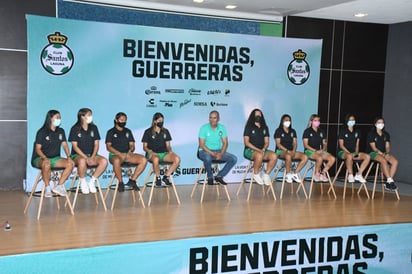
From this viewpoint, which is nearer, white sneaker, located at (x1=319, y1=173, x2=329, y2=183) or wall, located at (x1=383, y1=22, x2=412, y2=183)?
white sneaker, located at (x1=319, y1=173, x2=329, y2=183)

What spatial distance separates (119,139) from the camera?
6371mm

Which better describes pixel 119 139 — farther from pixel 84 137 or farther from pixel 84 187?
pixel 84 187

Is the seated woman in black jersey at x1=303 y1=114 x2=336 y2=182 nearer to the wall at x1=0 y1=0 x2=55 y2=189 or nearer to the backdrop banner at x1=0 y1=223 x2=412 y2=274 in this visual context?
the backdrop banner at x1=0 y1=223 x2=412 y2=274

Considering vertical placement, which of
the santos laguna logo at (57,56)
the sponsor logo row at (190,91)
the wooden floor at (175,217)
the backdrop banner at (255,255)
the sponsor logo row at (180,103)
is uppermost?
the santos laguna logo at (57,56)

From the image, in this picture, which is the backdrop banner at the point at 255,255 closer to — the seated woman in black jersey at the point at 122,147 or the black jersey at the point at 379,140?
the seated woman in black jersey at the point at 122,147

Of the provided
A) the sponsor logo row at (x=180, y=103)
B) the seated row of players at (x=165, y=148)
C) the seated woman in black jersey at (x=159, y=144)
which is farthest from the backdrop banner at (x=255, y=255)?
the sponsor logo row at (x=180, y=103)

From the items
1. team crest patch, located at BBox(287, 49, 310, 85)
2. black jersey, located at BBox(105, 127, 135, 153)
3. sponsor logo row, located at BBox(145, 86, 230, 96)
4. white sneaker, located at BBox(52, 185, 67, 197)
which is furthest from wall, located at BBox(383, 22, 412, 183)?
white sneaker, located at BBox(52, 185, 67, 197)

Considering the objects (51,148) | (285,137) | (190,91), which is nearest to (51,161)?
(51,148)

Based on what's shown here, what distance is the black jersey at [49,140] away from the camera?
19.2ft

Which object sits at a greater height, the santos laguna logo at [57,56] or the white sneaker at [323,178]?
the santos laguna logo at [57,56]

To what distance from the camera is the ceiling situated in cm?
773

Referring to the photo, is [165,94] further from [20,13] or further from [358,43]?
[358,43]

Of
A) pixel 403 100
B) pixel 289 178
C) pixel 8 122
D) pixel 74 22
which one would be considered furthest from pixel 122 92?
pixel 403 100

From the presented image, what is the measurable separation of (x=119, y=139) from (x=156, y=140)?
506 mm
